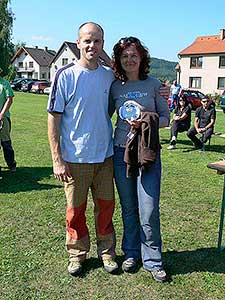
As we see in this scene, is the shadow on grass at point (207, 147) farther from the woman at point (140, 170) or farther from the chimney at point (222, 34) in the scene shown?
the chimney at point (222, 34)

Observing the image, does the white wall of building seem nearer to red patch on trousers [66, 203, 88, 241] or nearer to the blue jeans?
the blue jeans

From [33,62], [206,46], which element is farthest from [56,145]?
[33,62]

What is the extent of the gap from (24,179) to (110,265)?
303 cm

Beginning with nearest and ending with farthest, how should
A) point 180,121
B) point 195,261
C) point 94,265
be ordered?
point 94,265, point 195,261, point 180,121

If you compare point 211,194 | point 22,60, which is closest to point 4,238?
point 211,194

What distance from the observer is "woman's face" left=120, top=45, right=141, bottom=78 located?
277cm

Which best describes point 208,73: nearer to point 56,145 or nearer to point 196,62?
point 196,62

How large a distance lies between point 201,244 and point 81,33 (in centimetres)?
233

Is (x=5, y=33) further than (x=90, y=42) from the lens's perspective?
Yes

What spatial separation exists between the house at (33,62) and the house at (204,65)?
2985 centimetres

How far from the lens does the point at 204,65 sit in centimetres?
4222

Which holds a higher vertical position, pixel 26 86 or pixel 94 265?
pixel 26 86

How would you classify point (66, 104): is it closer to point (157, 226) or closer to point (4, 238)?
point (157, 226)

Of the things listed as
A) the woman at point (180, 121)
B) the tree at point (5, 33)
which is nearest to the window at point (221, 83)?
the tree at point (5, 33)
